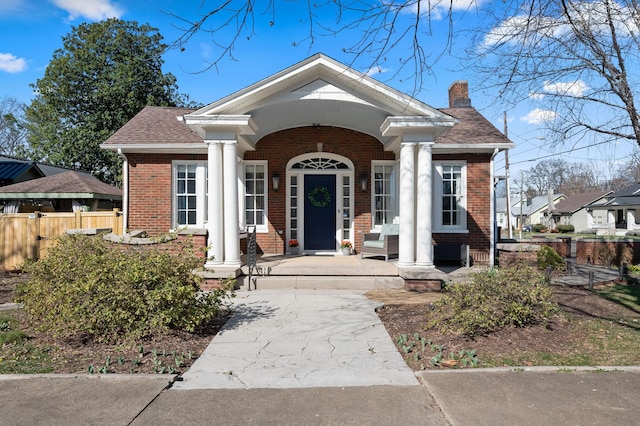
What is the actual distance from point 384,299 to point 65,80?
1022 inches

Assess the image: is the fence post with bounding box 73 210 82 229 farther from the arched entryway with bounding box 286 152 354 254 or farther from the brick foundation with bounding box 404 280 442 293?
the brick foundation with bounding box 404 280 442 293

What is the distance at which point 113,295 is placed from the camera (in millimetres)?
5258

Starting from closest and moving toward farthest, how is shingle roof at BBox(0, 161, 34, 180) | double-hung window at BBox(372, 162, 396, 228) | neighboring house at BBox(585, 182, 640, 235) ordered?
double-hung window at BBox(372, 162, 396, 228), shingle roof at BBox(0, 161, 34, 180), neighboring house at BBox(585, 182, 640, 235)

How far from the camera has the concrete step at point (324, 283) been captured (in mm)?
8914

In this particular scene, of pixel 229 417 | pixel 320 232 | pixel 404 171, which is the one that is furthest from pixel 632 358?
pixel 320 232

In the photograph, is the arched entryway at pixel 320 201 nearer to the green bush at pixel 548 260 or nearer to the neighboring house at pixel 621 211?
the green bush at pixel 548 260

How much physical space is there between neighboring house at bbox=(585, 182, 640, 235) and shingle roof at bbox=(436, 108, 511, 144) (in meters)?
32.7

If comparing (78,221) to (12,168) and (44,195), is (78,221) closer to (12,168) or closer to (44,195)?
(44,195)

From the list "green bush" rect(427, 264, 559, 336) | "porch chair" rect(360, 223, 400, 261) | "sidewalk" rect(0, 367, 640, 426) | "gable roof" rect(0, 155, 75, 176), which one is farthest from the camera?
"gable roof" rect(0, 155, 75, 176)

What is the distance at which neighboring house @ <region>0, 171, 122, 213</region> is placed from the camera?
16500 millimetres

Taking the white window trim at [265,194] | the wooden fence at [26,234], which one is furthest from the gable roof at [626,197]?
the wooden fence at [26,234]

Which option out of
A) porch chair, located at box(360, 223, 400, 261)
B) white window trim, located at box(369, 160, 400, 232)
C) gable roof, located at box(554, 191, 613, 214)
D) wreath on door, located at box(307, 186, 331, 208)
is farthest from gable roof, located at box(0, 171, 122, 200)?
gable roof, located at box(554, 191, 613, 214)

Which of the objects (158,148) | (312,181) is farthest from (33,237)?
(312,181)

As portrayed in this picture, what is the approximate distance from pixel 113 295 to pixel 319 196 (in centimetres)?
706
